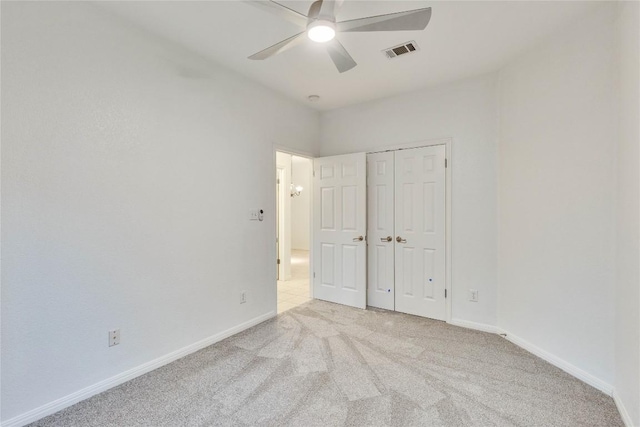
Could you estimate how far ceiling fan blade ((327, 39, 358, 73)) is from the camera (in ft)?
6.09

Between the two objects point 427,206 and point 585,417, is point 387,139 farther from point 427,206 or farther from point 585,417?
point 585,417

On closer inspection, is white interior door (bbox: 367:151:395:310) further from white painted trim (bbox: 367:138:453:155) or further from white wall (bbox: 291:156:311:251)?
white wall (bbox: 291:156:311:251)

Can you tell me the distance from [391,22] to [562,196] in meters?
1.91

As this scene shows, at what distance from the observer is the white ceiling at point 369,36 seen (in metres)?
2.01

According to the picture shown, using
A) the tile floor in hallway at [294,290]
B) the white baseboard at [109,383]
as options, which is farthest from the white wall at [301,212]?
the white baseboard at [109,383]

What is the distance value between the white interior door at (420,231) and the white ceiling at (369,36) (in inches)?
35.0

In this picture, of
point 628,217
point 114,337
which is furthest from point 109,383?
point 628,217

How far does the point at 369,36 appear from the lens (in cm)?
234

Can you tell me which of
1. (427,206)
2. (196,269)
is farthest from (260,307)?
(427,206)

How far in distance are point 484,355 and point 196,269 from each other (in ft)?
8.66

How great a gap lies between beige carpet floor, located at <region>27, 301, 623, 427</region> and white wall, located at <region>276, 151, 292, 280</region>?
2339 mm

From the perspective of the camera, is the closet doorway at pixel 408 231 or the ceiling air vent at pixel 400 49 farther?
the closet doorway at pixel 408 231

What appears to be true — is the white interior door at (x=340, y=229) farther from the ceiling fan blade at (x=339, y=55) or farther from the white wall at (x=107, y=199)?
the ceiling fan blade at (x=339, y=55)

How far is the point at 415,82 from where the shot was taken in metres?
3.19
